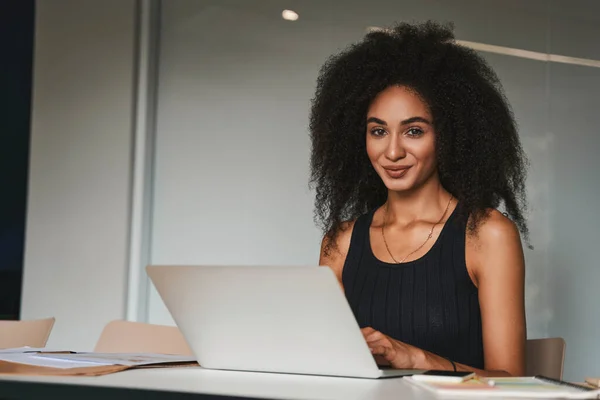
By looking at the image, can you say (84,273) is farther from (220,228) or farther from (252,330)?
(252,330)

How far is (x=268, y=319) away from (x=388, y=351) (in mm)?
421

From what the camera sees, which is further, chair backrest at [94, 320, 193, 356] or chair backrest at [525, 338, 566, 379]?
chair backrest at [94, 320, 193, 356]

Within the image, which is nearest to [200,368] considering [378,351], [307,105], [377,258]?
[378,351]

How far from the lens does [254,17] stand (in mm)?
4133

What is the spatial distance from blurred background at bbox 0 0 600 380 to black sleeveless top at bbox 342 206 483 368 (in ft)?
4.88

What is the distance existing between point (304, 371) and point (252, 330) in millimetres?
110

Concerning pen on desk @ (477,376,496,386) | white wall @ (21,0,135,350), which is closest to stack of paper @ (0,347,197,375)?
pen on desk @ (477,376,496,386)

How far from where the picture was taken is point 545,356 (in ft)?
7.34

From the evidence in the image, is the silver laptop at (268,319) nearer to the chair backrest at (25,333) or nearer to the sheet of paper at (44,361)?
the sheet of paper at (44,361)

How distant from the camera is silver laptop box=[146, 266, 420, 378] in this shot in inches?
51.6

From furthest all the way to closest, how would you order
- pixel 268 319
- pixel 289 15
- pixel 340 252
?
pixel 289 15 → pixel 340 252 → pixel 268 319

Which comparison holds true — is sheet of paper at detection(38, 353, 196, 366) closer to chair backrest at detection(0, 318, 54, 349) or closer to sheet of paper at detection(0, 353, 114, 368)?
sheet of paper at detection(0, 353, 114, 368)

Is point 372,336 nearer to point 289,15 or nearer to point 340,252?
point 340,252

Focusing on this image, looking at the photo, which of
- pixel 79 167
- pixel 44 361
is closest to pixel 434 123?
pixel 44 361
